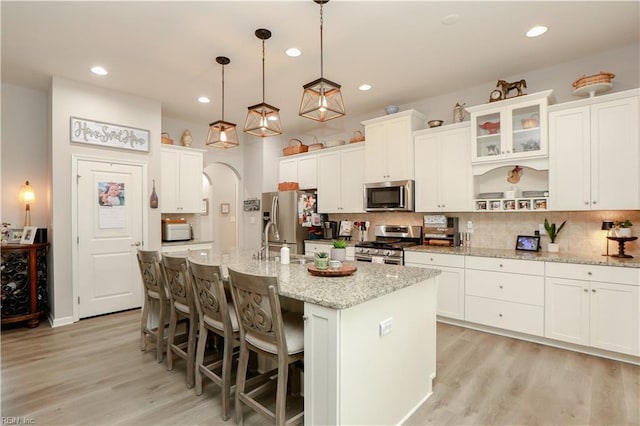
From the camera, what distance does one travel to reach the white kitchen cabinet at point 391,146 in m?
4.45

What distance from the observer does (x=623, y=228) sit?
3154mm

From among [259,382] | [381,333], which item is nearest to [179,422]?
[259,382]

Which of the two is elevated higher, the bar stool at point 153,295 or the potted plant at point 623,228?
the potted plant at point 623,228

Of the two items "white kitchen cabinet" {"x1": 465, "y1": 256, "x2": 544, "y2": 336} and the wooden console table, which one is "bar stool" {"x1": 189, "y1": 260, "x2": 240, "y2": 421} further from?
the wooden console table

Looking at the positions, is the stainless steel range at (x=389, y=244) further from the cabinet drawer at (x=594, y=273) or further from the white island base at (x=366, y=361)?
the white island base at (x=366, y=361)

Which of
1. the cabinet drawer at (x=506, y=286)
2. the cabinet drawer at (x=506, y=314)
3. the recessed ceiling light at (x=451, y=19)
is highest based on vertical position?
the recessed ceiling light at (x=451, y=19)

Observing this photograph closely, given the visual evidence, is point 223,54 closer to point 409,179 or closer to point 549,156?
point 409,179

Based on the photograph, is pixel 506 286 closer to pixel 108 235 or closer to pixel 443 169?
pixel 443 169

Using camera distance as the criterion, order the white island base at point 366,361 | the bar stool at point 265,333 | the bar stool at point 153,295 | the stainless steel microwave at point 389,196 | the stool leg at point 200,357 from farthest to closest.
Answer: the stainless steel microwave at point 389,196 → the bar stool at point 153,295 → the stool leg at point 200,357 → the bar stool at point 265,333 → the white island base at point 366,361

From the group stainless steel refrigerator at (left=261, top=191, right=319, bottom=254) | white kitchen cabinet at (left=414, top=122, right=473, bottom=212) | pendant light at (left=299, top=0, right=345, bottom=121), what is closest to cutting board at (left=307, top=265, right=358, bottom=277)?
pendant light at (left=299, top=0, right=345, bottom=121)

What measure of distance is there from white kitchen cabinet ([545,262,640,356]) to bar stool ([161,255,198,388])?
3.18 metres

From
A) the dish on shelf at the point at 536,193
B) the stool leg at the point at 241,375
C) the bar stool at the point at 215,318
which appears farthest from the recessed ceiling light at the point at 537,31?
the stool leg at the point at 241,375

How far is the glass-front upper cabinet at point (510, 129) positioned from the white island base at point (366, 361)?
225cm

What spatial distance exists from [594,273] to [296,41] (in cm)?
336
